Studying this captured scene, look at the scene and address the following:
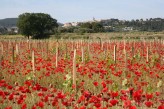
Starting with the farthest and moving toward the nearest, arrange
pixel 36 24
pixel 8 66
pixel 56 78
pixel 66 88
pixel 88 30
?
pixel 88 30
pixel 36 24
pixel 8 66
pixel 56 78
pixel 66 88

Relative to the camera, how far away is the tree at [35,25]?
65.6 metres

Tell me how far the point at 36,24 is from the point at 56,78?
58.5 meters

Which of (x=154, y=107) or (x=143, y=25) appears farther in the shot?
(x=143, y=25)

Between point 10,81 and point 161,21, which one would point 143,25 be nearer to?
point 161,21

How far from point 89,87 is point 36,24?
5994 centimetres

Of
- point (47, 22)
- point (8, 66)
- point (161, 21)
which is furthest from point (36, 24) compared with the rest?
point (161, 21)

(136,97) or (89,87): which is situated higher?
(136,97)

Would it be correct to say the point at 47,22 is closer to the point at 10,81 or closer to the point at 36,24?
the point at 36,24

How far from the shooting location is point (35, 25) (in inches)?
2630

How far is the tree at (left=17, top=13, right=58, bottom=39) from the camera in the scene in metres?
65.6

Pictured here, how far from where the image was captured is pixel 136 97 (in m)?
4.98

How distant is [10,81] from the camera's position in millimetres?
9703

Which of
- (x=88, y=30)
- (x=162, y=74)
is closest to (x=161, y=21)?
(x=88, y=30)

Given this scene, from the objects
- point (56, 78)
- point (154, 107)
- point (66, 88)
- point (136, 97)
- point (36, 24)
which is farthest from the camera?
point (36, 24)
